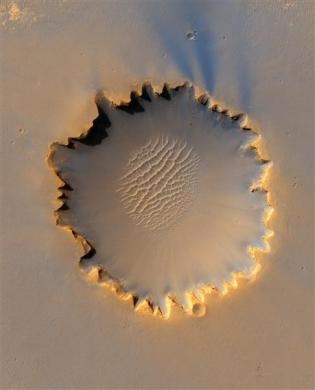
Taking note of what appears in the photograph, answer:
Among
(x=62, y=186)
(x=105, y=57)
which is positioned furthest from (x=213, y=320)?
(x=105, y=57)

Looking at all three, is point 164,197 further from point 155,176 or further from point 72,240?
point 72,240

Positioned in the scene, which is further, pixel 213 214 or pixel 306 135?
pixel 306 135

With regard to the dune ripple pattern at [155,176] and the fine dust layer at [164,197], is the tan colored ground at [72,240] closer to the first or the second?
the fine dust layer at [164,197]

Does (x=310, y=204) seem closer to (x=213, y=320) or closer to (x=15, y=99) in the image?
(x=213, y=320)

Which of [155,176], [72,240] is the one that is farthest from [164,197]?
[72,240]

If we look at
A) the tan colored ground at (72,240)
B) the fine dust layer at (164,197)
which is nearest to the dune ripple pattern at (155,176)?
the fine dust layer at (164,197)

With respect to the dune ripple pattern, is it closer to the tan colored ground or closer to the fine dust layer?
the fine dust layer
